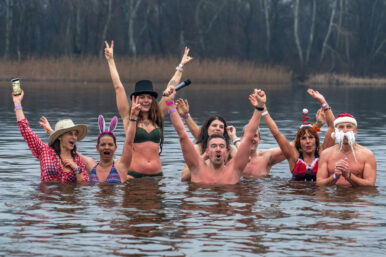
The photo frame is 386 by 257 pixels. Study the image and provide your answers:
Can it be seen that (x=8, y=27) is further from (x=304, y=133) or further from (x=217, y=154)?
(x=217, y=154)

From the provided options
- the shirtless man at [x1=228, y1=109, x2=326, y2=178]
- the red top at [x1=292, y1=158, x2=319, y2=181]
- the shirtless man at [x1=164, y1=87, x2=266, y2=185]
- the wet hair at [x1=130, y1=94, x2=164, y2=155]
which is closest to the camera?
the shirtless man at [x1=164, y1=87, x2=266, y2=185]

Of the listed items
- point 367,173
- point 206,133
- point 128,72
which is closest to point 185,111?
point 206,133

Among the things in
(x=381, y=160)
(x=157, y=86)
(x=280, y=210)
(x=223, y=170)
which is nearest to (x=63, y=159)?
(x=223, y=170)

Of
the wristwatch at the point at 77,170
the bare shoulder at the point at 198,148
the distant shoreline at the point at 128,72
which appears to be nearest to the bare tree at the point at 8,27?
the distant shoreline at the point at 128,72

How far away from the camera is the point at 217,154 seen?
1210 cm

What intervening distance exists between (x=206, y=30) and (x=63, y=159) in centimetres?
5576

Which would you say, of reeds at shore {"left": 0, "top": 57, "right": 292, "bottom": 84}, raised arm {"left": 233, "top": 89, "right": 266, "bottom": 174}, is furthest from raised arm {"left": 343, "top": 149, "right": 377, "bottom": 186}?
reeds at shore {"left": 0, "top": 57, "right": 292, "bottom": 84}

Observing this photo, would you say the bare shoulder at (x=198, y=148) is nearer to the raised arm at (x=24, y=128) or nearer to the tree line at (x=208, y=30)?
the raised arm at (x=24, y=128)

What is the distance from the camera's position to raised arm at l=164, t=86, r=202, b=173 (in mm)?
11411

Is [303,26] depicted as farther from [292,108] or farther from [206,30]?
[292,108]

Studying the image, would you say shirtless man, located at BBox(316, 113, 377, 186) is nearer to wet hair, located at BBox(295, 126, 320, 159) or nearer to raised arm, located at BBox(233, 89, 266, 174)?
wet hair, located at BBox(295, 126, 320, 159)

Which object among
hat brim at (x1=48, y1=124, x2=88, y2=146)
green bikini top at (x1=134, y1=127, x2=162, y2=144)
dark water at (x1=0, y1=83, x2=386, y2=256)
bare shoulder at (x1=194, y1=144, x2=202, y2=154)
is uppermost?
hat brim at (x1=48, y1=124, x2=88, y2=146)

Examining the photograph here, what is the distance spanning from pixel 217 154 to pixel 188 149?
1.35 feet

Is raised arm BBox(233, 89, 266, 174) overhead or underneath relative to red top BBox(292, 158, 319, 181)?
overhead
